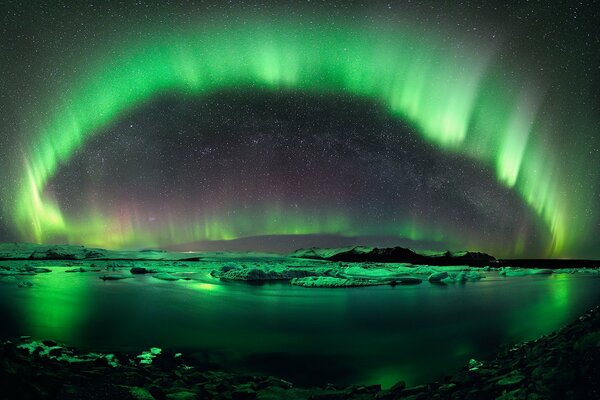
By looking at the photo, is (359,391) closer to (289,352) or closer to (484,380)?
(484,380)

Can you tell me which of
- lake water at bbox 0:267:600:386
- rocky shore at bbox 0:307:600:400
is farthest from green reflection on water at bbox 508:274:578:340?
rocky shore at bbox 0:307:600:400

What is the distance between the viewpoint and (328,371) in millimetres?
6766

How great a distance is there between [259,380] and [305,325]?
4.91 metres

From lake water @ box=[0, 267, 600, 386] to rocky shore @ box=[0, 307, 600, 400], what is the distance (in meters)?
0.84

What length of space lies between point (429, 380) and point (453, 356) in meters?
1.75

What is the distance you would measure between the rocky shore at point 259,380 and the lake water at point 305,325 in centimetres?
84

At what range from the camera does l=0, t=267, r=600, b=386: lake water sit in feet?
24.2

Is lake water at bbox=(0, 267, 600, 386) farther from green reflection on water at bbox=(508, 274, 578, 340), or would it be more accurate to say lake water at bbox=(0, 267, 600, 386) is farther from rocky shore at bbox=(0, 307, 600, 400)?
rocky shore at bbox=(0, 307, 600, 400)

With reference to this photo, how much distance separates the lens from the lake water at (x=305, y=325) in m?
7.38

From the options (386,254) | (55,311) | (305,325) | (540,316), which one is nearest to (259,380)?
(305,325)

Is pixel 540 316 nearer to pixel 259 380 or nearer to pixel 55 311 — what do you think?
pixel 259 380

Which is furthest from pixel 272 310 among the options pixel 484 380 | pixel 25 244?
pixel 25 244

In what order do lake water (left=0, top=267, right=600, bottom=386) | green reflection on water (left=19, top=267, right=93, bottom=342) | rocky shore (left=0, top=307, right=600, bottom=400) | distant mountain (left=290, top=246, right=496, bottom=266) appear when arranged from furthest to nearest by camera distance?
distant mountain (left=290, top=246, right=496, bottom=266)
green reflection on water (left=19, top=267, right=93, bottom=342)
lake water (left=0, top=267, right=600, bottom=386)
rocky shore (left=0, top=307, right=600, bottom=400)

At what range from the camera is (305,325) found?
1088 centimetres
